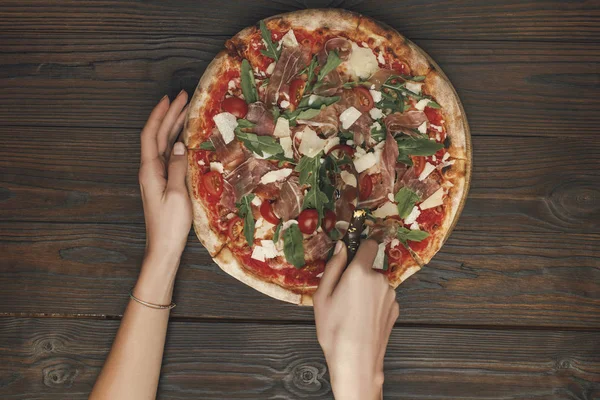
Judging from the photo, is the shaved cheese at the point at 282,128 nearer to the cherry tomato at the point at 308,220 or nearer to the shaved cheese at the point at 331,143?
the shaved cheese at the point at 331,143

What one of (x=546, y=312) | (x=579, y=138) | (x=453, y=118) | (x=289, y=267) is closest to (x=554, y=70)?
(x=579, y=138)

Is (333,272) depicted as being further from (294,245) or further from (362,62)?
(362,62)

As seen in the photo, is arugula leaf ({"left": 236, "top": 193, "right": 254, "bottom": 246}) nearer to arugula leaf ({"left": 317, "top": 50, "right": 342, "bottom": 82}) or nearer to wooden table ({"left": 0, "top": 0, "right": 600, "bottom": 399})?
wooden table ({"left": 0, "top": 0, "right": 600, "bottom": 399})

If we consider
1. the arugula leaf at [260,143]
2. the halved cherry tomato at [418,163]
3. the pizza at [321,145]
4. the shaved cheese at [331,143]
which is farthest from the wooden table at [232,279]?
the shaved cheese at [331,143]

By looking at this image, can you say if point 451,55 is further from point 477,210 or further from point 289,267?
point 289,267

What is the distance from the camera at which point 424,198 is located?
1.46 m

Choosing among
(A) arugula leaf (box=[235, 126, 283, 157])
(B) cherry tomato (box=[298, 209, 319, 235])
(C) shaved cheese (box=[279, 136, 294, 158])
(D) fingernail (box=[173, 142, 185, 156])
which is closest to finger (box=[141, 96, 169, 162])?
(D) fingernail (box=[173, 142, 185, 156])

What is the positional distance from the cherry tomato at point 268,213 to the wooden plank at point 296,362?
16.9 inches

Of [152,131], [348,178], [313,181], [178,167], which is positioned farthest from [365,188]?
[152,131]

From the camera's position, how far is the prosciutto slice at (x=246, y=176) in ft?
4.80

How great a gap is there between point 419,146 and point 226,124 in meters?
0.60

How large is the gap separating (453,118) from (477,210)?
1.21 ft

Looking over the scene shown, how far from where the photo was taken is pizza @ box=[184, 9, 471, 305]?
4.70 feet

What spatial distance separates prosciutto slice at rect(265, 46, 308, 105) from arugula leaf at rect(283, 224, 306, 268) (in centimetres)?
43
